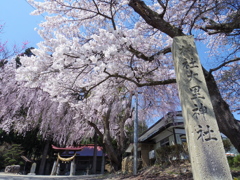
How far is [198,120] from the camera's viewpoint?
253 centimetres

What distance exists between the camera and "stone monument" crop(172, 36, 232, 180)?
2.21 metres

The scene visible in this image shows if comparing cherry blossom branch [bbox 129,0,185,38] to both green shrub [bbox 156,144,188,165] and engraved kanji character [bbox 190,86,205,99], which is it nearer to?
engraved kanji character [bbox 190,86,205,99]

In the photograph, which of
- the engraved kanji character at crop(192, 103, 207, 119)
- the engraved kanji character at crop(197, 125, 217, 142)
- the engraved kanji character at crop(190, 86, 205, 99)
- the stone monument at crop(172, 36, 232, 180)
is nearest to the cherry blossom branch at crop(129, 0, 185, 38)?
the stone monument at crop(172, 36, 232, 180)

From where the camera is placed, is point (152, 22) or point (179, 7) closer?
point (152, 22)

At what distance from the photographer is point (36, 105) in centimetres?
823

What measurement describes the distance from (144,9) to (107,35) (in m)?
1.51

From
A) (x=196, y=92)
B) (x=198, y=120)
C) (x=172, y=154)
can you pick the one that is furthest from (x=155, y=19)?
(x=172, y=154)

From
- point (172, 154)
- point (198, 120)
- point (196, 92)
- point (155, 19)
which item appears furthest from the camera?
point (172, 154)

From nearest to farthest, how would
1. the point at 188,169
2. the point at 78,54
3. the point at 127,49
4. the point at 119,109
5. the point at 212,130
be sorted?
the point at 212,130
the point at 78,54
the point at 127,49
the point at 188,169
the point at 119,109

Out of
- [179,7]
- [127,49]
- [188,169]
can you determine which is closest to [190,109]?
[127,49]

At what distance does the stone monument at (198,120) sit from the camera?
7.25ft

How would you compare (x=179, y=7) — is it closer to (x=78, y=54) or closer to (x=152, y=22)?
(x=152, y=22)

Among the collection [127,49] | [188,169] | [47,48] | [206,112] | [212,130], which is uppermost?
[47,48]

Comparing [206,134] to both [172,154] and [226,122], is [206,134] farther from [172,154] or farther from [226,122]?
[172,154]
